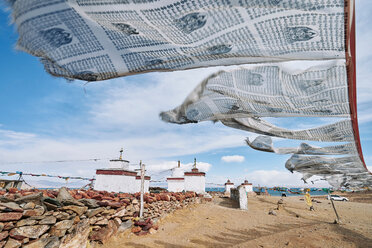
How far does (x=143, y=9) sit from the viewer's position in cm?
121

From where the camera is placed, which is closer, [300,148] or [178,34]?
[178,34]

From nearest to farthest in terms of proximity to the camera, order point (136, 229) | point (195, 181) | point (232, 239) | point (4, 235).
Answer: point (4, 235) < point (136, 229) < point (232, 239) < point (195, 181)

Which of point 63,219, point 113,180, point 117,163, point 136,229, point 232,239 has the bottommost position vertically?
point 232,239

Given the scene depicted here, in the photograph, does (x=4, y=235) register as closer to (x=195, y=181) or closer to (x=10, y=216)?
(x=10, y=216)

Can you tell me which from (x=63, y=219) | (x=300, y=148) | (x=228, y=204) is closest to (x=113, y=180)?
(x=63, y=219)

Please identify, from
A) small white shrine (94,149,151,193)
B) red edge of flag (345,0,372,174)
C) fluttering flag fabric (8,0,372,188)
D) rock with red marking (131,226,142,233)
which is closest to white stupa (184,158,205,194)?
small white shrine (94,149,151,193)

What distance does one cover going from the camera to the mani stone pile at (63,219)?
3701mm

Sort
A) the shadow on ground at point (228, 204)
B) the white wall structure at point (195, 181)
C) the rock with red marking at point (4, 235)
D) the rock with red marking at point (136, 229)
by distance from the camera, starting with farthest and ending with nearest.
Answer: the white wall structure at point (195, 181)
the shadow on ground at point (228, 204)
the rock with red marking at point (136, 229)
the rock with red marking at point (4, 235)

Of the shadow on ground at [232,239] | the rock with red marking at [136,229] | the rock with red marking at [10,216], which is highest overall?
the rock with red marking at [10,216]

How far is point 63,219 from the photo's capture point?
14.9 feet

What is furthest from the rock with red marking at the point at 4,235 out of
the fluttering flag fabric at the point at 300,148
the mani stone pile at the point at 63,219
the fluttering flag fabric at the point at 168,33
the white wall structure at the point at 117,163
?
the white wall structure at the point at 117,163

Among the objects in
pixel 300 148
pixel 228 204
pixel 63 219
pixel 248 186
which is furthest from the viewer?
pixel 248 186

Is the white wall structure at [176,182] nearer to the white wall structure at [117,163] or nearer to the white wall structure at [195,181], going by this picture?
the white wall structure at [195,181]

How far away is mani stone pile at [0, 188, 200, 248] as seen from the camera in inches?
146
